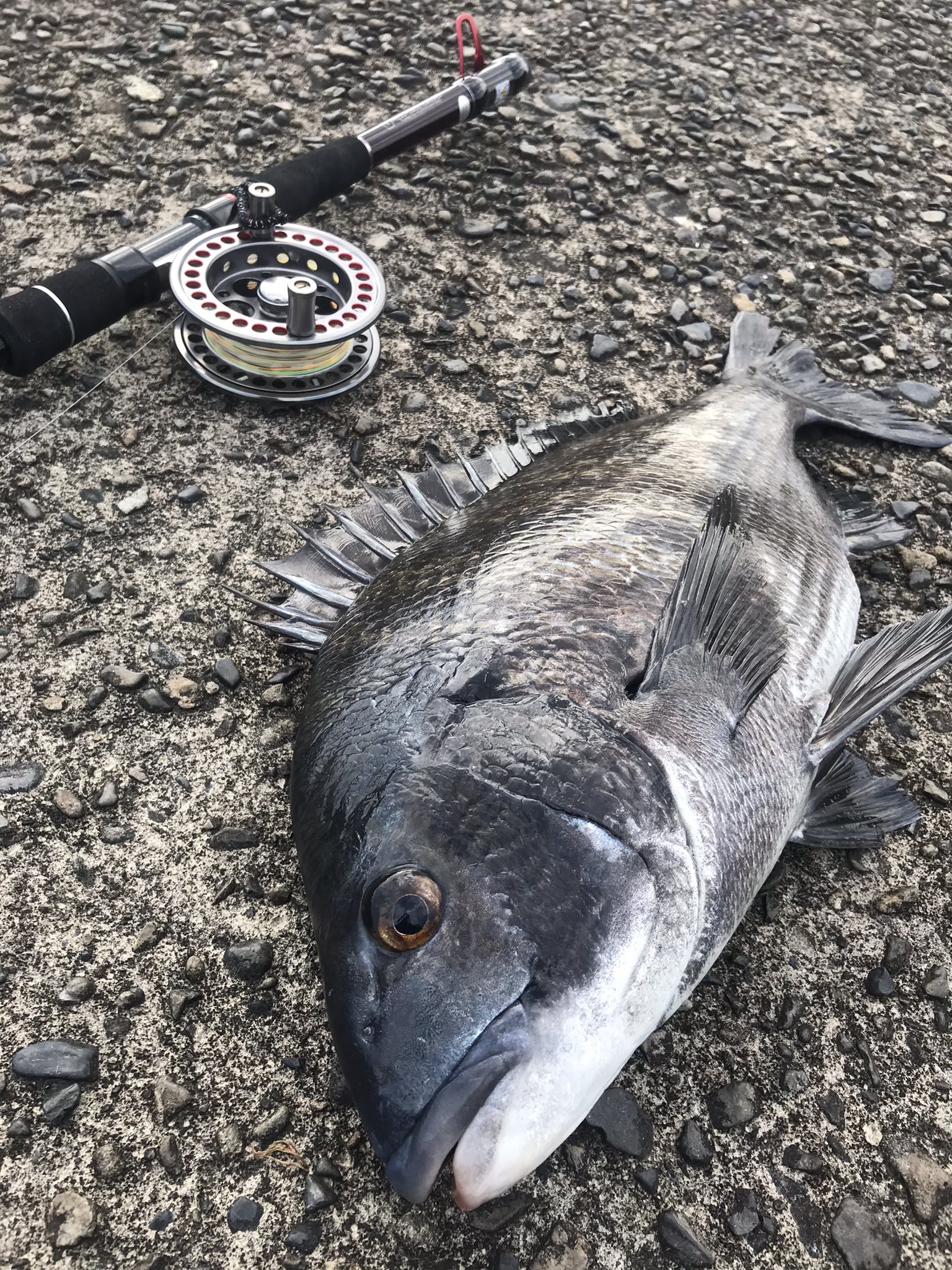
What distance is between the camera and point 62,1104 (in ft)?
6.79

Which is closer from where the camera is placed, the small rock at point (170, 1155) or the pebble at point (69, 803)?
the small rock at point (170, 1155)

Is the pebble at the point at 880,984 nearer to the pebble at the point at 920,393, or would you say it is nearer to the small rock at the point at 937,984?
the small rock at the point at 937,984

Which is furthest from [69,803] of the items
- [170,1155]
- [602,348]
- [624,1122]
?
[602,348]

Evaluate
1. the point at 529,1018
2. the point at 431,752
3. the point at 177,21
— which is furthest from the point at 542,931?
the point at 177,21

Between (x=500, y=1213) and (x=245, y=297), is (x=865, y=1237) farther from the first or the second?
(x=245, y=297)

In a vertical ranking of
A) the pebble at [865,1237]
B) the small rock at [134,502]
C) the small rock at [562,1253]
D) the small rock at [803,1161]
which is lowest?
the pebble at [865,1237]

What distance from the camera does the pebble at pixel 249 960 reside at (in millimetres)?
2311

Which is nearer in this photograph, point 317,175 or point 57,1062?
point 57,1062

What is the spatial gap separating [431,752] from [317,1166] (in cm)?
97

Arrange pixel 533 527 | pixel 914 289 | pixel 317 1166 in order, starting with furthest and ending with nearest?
1. pixel 914 289
2. pixel 533 527
3. pixel 317 1166

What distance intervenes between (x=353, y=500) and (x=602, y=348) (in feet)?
4.82

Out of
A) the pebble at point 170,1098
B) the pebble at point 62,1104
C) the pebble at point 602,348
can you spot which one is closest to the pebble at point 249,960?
the pebble at point 170,1098

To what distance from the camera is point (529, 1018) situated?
161cm

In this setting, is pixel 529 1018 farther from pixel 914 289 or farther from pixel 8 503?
pixel 914 289
